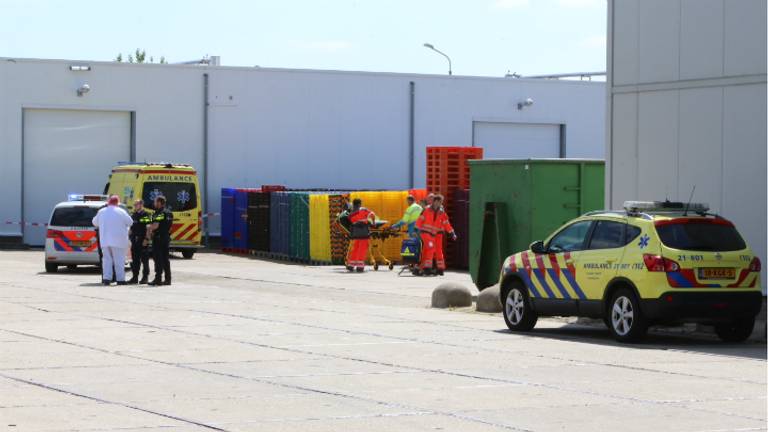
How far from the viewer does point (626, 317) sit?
18.2 m

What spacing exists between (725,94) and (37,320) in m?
10.0

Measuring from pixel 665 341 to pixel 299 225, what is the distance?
21581 millimetres

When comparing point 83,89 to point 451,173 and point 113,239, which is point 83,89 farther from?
point 113,239

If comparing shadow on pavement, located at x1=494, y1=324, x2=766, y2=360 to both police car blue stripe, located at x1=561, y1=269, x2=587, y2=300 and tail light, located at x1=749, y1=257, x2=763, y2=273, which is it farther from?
tail light, located at x1=749, y1=257, x2=763, y2=273

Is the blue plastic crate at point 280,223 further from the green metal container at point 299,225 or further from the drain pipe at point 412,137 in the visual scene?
the drain pipe at point 412,137

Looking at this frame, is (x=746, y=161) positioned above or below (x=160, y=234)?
above

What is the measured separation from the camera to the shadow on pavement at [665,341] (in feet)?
57.6

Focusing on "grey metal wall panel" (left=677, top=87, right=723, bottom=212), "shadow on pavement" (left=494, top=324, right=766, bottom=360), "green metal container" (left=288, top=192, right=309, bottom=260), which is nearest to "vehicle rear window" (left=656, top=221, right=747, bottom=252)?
"shadow on pavement" (left=494, top=324, right=766, bottom=360)

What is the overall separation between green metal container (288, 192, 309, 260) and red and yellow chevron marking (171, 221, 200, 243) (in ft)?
9.82

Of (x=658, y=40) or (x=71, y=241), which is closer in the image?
(x=658, y=40)

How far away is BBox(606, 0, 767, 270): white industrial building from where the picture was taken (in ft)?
66.7

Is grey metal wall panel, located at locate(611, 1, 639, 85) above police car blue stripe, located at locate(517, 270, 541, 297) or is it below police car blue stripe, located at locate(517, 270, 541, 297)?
above

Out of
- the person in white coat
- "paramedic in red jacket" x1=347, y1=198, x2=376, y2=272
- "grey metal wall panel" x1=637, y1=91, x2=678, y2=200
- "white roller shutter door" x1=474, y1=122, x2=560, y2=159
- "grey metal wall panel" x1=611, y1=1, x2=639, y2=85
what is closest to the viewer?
"grey metal wall panel" x1=637, y1=91, x2=678, y2=200

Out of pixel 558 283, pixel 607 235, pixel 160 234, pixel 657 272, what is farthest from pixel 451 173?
pixel 657 272
